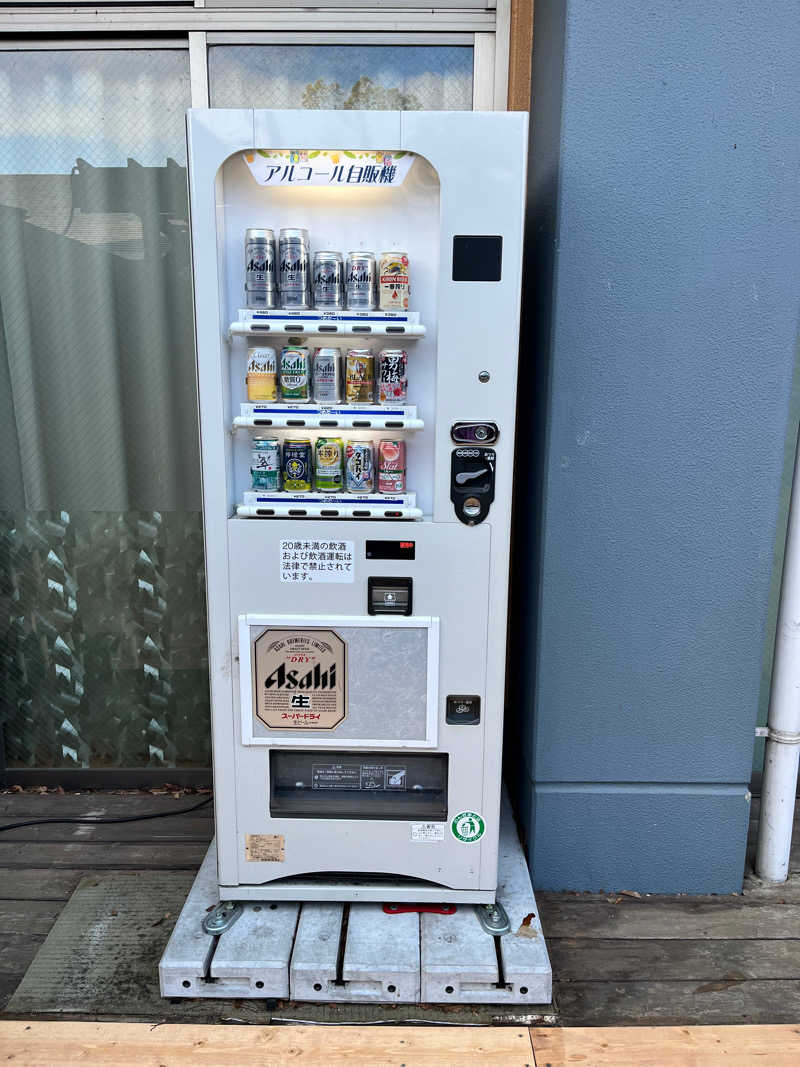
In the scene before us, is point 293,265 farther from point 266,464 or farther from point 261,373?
point 266,464

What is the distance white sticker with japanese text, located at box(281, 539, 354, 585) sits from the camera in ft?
5.91

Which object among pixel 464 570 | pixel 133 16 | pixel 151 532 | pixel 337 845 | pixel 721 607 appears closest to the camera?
pixel 464 570

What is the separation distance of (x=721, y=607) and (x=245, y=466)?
4.57 ft

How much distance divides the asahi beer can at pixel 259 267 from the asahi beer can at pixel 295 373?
130mm

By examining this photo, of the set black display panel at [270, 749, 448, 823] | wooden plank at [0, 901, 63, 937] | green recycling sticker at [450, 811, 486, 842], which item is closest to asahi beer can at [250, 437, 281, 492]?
black display panel at [270, 749, 448, 823]

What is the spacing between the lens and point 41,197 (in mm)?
2510

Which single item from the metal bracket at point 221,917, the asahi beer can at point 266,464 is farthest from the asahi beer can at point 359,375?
the metal bracket at point 221,917

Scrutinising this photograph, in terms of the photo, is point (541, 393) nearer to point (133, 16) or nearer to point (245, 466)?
point (245, 466)

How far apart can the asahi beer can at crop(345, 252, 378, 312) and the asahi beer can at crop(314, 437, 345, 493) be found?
0.33 m

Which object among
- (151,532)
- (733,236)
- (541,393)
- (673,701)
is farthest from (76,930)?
(733,236)

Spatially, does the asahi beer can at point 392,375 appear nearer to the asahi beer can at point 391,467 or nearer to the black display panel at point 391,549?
the asahi beer can at point 391,467

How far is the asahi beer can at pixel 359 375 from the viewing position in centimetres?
177

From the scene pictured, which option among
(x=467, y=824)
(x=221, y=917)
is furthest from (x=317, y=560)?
(x=221, y=917)

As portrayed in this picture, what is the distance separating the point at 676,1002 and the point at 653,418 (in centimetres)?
150
